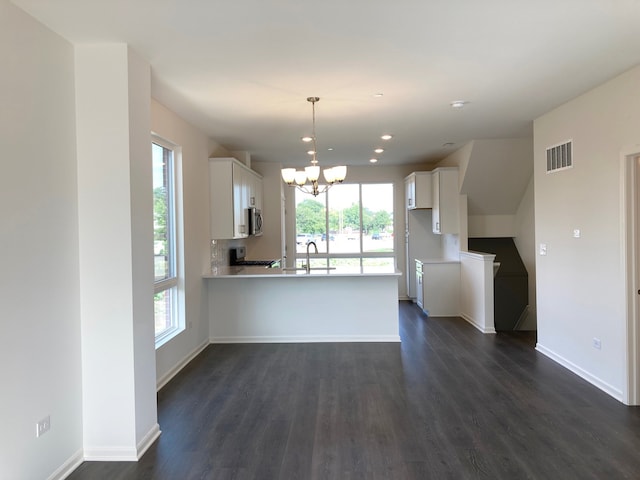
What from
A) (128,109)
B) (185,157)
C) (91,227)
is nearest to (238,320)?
(185,157)

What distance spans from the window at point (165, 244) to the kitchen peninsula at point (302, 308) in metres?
0.91

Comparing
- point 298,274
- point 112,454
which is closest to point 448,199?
point 298,274

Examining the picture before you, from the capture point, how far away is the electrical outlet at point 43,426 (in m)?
2.37

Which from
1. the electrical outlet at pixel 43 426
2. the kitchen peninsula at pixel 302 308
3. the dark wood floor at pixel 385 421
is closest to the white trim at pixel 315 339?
the kitchen peninsula at pixel 302 308

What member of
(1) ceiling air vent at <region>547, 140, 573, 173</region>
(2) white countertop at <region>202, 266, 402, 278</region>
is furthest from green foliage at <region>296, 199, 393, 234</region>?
(1) ceiling air vent at <region>547, 140, 573, 173</region>

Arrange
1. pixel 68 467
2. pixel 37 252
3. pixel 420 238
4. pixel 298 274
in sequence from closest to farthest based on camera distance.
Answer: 1. pixel 37 252
2. pixel 68 467
3. pixel 298 274
4. pixel 420 238

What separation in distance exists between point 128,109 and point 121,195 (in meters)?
0.57

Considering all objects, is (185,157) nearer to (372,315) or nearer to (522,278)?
(372,315)

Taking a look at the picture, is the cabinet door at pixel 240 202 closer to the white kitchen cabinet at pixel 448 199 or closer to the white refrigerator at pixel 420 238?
the white kitchen cabinet at pixel 448 199

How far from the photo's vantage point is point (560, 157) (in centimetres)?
448

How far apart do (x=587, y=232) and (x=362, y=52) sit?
2.82 m

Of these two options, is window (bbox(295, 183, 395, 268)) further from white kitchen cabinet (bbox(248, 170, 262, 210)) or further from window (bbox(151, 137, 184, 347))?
window (bbox(151, 137, 184, 347))

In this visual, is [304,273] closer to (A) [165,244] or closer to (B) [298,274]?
(B) [298,274]

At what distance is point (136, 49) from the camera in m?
2.81
